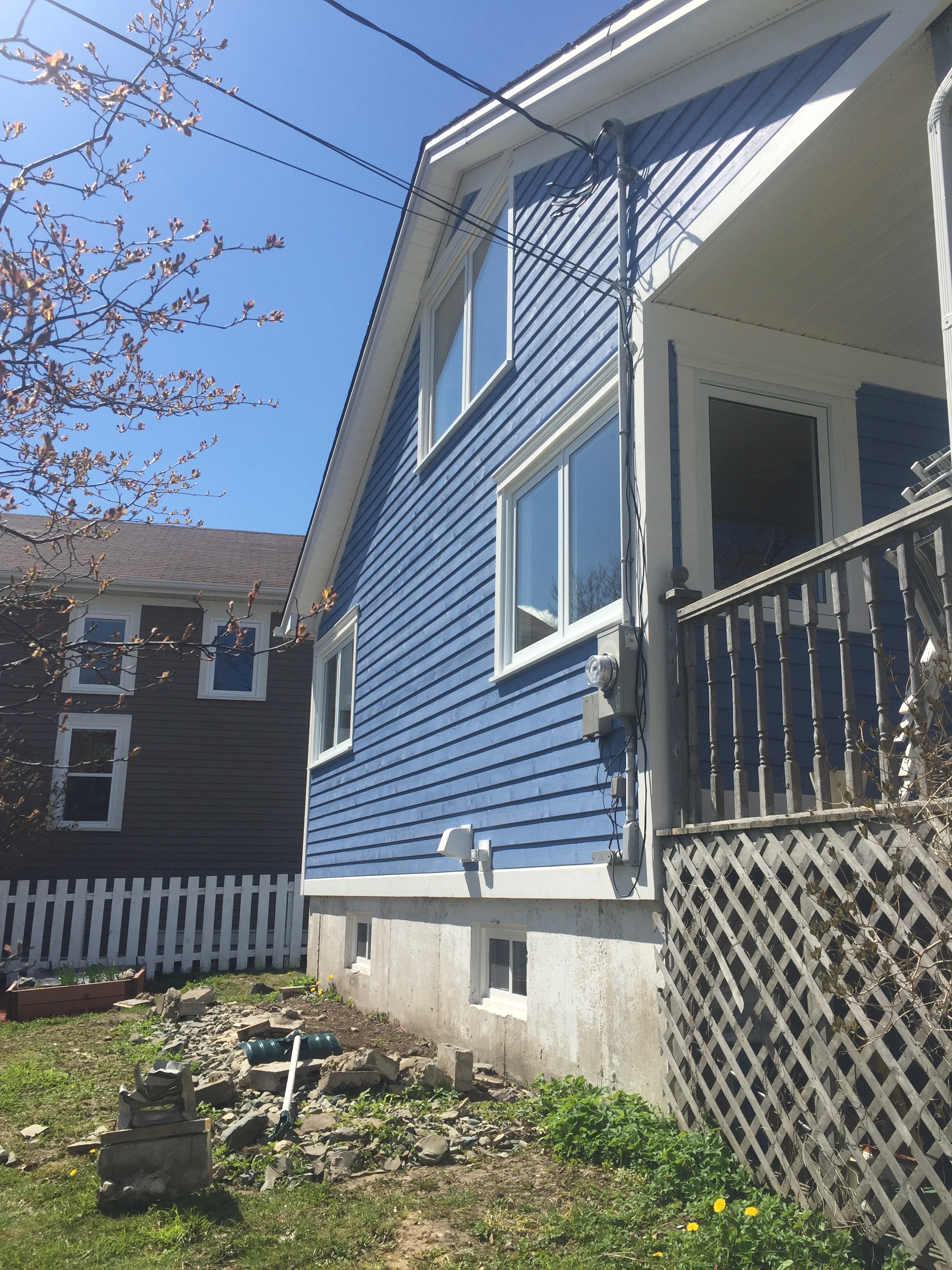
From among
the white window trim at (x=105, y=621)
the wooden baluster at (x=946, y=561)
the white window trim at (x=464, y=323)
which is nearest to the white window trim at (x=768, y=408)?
the wooden baluster at (x=946, y=561)

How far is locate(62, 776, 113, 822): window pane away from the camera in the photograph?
692 inches

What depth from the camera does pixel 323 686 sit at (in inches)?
534

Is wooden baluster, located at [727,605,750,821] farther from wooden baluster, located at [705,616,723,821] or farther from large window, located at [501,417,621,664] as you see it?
large window, located at [501,417,621,664]

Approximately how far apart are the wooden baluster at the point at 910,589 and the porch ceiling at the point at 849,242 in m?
2.04

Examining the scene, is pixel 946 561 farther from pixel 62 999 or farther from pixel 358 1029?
pixel 62 999

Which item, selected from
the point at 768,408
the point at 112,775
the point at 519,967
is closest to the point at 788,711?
the point at 768,408

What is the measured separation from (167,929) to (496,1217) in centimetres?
1112

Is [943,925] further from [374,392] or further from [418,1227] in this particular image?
[374,392]

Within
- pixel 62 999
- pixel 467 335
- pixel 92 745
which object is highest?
pixel 467 335

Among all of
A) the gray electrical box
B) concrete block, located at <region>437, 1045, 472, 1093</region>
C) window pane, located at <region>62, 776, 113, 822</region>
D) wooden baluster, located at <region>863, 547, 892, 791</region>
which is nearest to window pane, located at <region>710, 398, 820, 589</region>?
the gray electrical box

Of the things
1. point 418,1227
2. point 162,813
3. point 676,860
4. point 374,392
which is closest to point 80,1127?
point 418,1227

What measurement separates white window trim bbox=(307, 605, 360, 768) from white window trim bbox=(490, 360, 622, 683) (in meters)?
4.32

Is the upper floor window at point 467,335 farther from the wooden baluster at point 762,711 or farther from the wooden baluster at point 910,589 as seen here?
the wooden baluster at point 910,589

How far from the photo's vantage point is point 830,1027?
375cm
